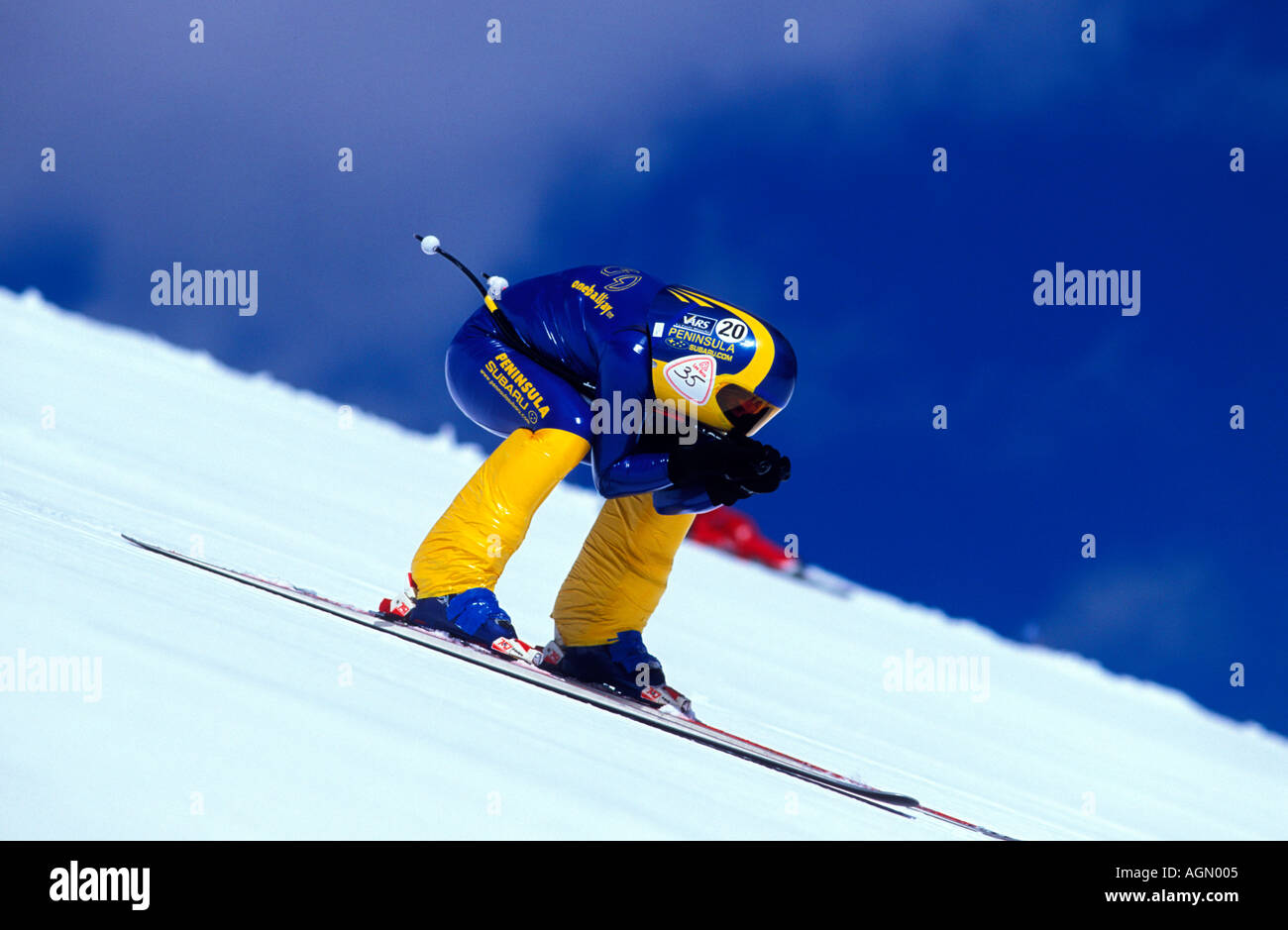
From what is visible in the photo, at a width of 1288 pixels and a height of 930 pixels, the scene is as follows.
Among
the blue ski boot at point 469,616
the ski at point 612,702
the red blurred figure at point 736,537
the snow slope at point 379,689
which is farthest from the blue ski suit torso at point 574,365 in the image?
the red blurred figure at point 736,537

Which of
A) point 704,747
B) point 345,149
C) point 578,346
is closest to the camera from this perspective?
point 704,747

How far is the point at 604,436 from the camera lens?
408 cm

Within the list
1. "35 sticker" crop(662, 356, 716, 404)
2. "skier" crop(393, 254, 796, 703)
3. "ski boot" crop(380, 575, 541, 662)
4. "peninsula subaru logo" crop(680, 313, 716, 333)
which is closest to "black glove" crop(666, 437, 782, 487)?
"skier" crop(393, 254, 796, 703)

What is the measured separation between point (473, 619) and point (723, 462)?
0.98 meters

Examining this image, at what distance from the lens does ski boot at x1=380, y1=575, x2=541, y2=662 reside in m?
3.88

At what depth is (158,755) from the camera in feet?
6.34

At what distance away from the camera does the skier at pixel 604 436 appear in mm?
3955

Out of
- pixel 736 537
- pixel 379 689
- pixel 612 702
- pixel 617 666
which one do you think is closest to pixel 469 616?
pixel 612 702

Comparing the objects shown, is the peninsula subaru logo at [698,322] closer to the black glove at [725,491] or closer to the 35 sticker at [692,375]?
the 35 sticker at [692,375]

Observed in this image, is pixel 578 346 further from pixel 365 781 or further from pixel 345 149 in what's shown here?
pixel 345 149

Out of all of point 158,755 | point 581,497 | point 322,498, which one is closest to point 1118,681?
point 581,497

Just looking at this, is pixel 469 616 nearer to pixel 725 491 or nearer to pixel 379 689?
pixel 725 491

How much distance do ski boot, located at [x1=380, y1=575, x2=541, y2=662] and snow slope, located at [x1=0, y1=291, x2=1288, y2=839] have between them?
333mm
